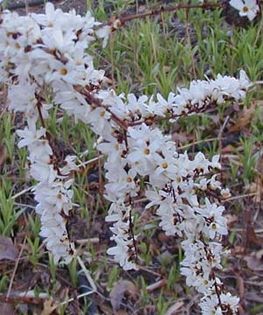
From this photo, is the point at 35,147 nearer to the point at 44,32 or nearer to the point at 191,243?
the point at 44,32

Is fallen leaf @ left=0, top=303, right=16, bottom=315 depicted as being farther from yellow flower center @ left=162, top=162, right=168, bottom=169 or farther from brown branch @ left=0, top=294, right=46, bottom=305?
yellow flower center @ left=162, top=162, right=168, bottom=169

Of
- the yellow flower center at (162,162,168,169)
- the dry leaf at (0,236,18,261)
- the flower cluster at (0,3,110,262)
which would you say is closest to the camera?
the flower cluster at (0,3,110,262)

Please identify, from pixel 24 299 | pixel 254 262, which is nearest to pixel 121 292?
pixel 24 299

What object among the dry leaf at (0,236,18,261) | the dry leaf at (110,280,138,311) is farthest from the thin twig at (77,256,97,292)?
the dry leaf at (0,236,18,261)

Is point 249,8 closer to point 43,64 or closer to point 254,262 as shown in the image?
point 43,64

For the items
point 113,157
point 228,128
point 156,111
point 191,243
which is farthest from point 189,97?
point 228,128

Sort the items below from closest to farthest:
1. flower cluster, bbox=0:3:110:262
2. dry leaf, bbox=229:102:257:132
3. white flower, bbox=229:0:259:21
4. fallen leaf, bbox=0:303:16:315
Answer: flower cluster, bbox=0:3:110:262, white flower, bbox=229:0:259:21, fallen leaf, bbox=0:303:16:315, dry leaf, bbox=229:102:257:132
